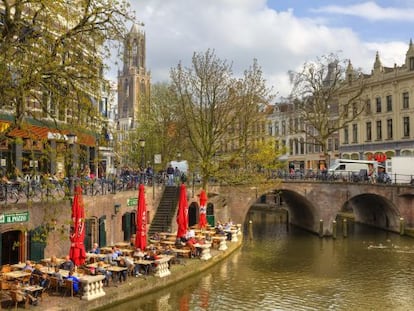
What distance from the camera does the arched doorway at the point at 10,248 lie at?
21.9m

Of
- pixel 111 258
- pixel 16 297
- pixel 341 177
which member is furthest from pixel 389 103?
pixel 16 297

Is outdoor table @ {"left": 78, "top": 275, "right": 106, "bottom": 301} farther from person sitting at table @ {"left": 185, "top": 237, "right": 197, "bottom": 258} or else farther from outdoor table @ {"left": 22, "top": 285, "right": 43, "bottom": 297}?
person sitting at table @ {"left": 185, "top": 237, "right": 197, "bottom": 258}

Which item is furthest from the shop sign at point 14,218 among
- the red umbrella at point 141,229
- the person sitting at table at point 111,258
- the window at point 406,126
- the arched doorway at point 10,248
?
the window at point 406,126

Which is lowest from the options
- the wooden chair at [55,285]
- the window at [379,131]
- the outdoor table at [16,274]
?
the wooden chair at [55,285]

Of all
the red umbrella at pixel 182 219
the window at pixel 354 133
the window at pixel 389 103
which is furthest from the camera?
the window at pixel 354 133

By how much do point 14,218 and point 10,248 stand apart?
229 cm

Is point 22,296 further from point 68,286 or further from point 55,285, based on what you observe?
point 55,285

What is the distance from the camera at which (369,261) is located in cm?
3138

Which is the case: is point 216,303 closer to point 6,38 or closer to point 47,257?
point 47,257

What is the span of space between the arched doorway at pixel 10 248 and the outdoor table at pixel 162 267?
5.66m

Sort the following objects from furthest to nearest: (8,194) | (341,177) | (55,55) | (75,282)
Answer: (341,177) → (8,194) → (75,282) → (55,55)

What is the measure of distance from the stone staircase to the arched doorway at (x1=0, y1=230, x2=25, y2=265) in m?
12.1

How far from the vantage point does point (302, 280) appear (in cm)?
2567

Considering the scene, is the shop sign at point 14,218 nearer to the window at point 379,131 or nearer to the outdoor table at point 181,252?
the outdoor table at point 181,252
